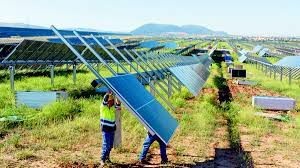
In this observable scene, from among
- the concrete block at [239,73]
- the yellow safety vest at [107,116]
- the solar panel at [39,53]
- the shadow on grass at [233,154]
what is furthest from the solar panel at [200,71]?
the yellow safety vest at [107,116]

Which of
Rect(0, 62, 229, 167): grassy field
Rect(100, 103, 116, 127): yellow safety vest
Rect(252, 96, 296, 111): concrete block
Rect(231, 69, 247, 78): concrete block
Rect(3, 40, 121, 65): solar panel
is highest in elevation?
Rect(3, 40, 121, 65): solar panel

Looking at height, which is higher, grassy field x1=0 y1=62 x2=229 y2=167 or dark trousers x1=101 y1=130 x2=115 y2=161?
dark trousers x1=101 y1=130 x2=115 y2=161

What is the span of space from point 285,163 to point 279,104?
25.5ft

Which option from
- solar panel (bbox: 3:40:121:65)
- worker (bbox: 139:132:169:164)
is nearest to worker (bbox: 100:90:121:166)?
worker (bbox: 139:132:169:164)

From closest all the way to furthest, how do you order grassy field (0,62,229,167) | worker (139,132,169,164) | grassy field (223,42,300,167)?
worker (139,132,169,164)
grassy field (0,62,229,167)
grassy field (223,42,300,167)

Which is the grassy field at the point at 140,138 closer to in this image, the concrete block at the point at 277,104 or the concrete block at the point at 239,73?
the concrete block at the point at 277,104

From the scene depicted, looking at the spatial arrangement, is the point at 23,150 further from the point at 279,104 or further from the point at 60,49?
the point at 60,49

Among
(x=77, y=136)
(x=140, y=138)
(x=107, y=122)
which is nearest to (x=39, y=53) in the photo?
(x=77, y=136)

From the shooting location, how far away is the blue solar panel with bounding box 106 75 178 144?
27.4 ft

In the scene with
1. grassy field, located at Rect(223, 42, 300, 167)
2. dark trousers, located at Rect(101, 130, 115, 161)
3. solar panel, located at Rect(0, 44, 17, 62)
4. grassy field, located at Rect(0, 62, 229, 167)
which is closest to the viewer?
dark trousers, located at Rect(101, 130, 115, 161)

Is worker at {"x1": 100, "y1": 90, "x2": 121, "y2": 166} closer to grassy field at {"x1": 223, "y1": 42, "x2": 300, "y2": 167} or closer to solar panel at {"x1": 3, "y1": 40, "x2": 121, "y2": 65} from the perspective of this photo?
grassy field at {"x1": 223, "y1": 42, "x2": 300, "y2": 167}

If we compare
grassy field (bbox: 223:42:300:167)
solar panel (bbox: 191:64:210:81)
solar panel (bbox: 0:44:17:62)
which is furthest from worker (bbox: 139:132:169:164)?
solar panel (bbox: 0:44:17:62)

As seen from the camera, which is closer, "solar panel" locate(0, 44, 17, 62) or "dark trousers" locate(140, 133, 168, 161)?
"dark trousers" locate(140, 133, 168, 161)

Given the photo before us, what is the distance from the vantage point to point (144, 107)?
903cm
